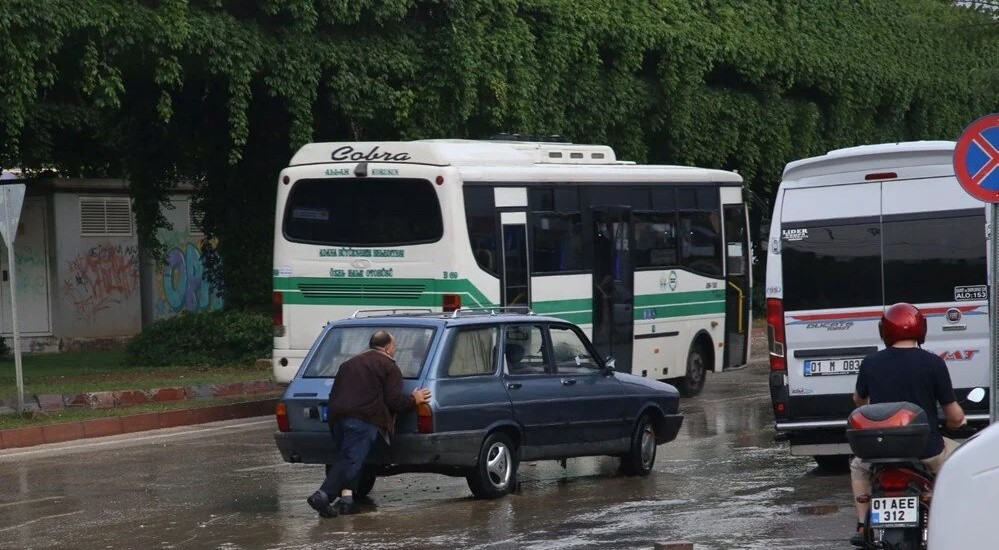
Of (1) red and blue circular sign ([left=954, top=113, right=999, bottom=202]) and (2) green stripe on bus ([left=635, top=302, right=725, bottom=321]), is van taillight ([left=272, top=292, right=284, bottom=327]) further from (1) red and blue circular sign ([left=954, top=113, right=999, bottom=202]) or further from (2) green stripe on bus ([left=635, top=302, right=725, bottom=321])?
(1) red and blue circular sign ([left=954, top=113, right=999, bottom=202])

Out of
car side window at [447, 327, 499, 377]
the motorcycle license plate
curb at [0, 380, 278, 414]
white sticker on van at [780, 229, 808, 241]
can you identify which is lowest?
curb at [0, 380, 278, 414]

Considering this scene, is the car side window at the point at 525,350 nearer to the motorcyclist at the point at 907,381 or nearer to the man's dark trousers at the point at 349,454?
the man's dark trousers at the point at 349,454

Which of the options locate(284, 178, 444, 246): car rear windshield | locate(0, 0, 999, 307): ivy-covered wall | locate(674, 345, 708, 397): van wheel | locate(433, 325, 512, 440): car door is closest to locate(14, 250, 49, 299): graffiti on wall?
locate(0, 0, 999, 307): ivy-covered wall

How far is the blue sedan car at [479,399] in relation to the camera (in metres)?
12.0

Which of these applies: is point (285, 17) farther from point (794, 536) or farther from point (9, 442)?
point (794, 536)

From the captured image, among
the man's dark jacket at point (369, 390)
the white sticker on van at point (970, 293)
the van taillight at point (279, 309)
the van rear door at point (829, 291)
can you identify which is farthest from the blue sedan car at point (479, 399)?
the van taillight at point (279, 309)

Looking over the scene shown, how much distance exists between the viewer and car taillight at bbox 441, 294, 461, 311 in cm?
1803

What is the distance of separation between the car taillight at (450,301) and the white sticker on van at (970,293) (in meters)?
7.02

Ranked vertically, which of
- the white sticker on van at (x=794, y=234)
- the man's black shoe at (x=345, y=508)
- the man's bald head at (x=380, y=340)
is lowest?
the man's black shoe at (x=345, y=508)

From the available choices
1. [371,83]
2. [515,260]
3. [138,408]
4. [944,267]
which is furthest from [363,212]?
[944,267]

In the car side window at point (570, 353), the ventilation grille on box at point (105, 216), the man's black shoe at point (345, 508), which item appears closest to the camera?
the man's black shoe at point (345, 508)

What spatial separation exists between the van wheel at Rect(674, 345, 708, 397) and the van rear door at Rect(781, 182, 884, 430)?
9.36m

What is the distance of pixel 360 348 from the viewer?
12.5 metres

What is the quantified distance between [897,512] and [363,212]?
447 inches
